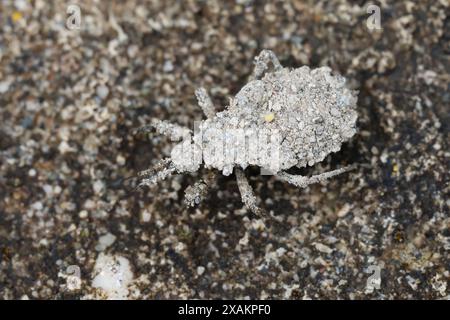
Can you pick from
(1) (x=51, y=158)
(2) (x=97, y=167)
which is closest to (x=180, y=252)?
(2) (x=97, y=167)

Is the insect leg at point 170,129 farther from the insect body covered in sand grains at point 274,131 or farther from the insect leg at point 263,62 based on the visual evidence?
the insect leg at point 263,62

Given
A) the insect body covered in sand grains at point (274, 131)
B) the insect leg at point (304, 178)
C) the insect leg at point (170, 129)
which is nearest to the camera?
the insect body covered in sand grains at point (274, 131)

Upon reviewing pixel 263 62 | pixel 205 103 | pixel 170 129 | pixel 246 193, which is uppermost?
pixel 263 62

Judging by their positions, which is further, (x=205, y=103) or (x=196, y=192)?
(x=205, y=103)

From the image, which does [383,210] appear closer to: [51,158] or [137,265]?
[137,265]

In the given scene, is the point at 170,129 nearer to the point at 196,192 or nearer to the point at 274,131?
the point at 196,192

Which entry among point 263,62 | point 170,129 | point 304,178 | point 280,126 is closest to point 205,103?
point 170,129

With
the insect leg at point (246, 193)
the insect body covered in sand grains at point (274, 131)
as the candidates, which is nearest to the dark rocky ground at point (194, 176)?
the insect leg at point (246, 193)
